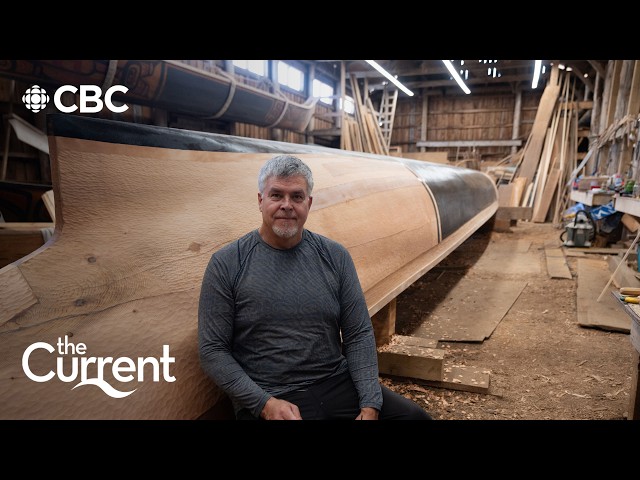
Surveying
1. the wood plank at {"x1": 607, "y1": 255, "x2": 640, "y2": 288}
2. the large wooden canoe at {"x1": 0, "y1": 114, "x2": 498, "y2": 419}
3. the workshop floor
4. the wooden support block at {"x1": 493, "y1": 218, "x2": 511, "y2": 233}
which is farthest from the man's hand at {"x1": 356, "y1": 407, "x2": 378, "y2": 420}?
the wooden support block at {"x1": 493, "y1": 218, "x2": 511, "y2": 233}

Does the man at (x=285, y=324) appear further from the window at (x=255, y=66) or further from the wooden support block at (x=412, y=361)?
the window at (x=255, y=66)

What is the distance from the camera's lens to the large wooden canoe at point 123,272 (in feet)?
3.47

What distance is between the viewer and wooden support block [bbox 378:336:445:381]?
2.25 m

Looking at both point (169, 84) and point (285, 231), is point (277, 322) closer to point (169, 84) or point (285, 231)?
point (285, 231)

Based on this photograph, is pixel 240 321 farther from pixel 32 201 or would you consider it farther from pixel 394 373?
pixel 32 201

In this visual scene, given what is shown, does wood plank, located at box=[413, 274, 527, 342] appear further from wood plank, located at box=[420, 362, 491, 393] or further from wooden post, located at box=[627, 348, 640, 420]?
wooden post, located at box=[627, 348, 640, 420]

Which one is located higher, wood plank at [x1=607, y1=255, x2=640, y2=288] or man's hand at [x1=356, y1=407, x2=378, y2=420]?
man's hand at [x1=356, y1=407, x2=378, y2=420]

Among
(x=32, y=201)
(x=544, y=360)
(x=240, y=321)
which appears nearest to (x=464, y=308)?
(x=544, y=360)

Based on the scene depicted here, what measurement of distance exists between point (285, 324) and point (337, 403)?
0.95ft

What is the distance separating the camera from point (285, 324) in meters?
1.28

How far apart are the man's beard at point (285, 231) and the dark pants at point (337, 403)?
0.46 metres

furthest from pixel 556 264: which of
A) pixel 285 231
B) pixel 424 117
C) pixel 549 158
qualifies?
pixel 424 117
